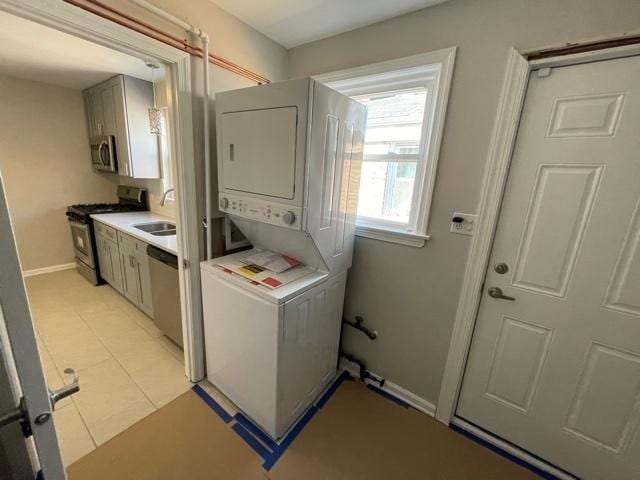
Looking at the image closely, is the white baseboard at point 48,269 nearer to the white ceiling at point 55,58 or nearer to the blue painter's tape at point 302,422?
the white ceiling at point 55,58

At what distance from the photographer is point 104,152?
3250 mm

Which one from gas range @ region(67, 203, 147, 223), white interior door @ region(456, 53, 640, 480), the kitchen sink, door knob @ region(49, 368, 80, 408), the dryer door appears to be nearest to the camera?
door knob @ region(49, 368, 80, 408)

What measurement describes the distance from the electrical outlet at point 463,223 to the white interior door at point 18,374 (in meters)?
1.69

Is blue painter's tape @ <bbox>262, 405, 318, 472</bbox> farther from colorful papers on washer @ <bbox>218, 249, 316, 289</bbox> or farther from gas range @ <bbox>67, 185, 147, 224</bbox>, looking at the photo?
gas range @ <bbox>67, 185, 147, 224</bbox>

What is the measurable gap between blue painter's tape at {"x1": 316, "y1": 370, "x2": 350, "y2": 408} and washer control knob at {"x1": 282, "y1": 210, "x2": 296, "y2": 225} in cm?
130

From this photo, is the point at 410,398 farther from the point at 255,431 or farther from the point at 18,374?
the point at 18,374

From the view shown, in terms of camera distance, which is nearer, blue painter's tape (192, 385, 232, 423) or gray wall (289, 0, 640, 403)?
gray wall (289, 0, 640, 403)

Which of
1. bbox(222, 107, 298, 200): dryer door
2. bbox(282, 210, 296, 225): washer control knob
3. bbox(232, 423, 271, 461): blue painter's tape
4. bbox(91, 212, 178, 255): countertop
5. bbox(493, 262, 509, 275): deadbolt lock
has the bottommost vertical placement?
bbox(232, 423, 271, 461): blue painter's tape

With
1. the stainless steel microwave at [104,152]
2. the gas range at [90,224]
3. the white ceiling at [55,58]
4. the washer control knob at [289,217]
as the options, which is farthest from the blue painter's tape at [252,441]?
the stainless steel microwave at [104,152]

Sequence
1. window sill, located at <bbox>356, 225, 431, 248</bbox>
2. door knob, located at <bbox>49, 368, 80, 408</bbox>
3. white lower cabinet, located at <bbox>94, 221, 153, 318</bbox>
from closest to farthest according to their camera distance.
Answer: door knob, located at <bbox>49, 368, 80, 408</bbox> < window sill, located at <bbox>356, 225, 431, 248</bbox> < white lower cabinet, located at <bbox>94, 221, 153, 318</bbox>

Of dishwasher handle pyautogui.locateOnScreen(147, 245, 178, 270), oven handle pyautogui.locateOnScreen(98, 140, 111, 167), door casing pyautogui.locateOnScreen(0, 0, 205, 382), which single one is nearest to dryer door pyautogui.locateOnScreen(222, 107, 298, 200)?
door casing pyautogui.locateOnScreen(0, 0, 205, 382)

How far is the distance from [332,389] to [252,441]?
638 millimetres

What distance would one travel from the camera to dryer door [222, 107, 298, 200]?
127 centimetres

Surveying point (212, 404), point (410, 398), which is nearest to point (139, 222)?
point (212, 404)
